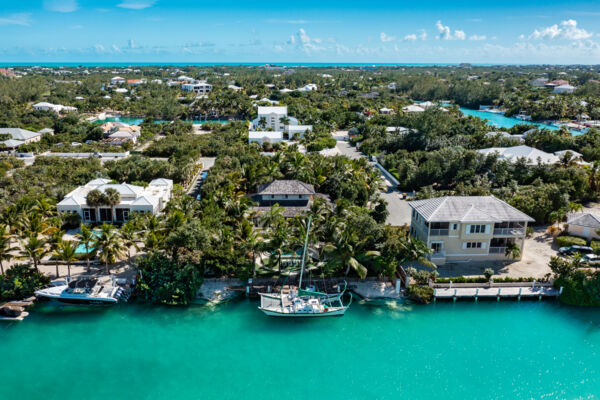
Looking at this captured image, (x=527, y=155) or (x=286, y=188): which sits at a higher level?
(x=527, y=155)

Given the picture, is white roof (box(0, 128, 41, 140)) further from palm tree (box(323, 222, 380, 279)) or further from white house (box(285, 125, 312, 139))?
palm tree (box(323, 222, 380, 279))

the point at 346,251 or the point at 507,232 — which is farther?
the point at 507,232

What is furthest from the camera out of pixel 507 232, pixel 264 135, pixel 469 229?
pixel 264 135

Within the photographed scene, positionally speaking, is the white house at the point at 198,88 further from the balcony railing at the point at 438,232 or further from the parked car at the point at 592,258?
the parked car at the point at 592,258

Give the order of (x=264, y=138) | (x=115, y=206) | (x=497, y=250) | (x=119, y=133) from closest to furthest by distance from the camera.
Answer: (x=497, y=250) < (x=115, y=206) < (x=264, y=138) < (x=119, y=133)

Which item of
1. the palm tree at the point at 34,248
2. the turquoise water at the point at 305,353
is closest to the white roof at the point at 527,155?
the turquoise water at the point at 305,353

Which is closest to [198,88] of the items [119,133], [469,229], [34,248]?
[119,133]

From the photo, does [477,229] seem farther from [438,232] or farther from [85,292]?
[85,292]
